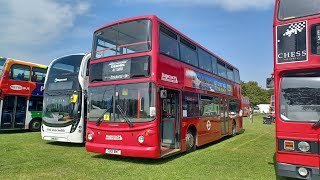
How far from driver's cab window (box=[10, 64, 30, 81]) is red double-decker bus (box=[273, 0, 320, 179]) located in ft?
51.0

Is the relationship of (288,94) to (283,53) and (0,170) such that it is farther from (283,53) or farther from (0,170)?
(0,170)

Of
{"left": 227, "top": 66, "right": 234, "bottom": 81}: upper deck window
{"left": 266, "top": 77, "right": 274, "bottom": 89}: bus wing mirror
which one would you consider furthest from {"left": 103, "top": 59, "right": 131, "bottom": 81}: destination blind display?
{"left": 227, "top": 66, "right": 234, "bottom": 81}: upper deck window

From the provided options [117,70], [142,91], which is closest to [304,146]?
[142,91]

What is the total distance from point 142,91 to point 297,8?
4.52 metres

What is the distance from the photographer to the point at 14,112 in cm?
1778

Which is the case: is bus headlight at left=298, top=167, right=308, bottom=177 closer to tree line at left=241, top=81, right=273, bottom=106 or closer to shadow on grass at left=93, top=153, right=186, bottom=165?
shadow on grass at left=93, top=153, right=186, bottom=165

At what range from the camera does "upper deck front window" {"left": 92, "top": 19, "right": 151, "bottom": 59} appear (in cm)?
921

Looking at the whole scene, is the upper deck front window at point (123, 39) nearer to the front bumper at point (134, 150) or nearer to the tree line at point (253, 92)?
the front bumper at point (134, 150)

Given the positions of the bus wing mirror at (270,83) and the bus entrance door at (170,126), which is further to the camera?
the bus entrance door at (170,126)

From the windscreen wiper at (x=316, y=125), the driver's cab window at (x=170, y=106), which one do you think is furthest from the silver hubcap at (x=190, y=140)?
the windscreen wiper at (x=316, y=125)

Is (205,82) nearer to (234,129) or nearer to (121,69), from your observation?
(121,69)

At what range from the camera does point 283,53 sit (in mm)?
6500

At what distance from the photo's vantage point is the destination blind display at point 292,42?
6.27 m

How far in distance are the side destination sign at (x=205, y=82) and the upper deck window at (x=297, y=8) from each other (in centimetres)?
470
